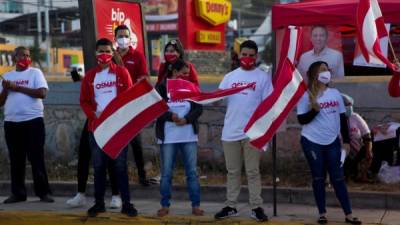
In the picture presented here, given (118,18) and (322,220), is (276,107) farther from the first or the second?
(118,18)

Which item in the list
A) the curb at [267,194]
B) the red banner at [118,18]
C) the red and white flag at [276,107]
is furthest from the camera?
the red banner at [118,18]

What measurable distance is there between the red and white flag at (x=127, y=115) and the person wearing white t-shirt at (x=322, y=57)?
168 cm

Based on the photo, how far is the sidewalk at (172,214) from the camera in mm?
7117

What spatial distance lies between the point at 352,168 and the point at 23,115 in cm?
430

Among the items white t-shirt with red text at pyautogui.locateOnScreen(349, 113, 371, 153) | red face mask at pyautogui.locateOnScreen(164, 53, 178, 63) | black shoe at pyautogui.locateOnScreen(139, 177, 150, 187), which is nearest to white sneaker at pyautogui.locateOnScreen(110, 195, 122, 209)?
black shoe at pyautogui.locateOnScreen(139, 177, 150, 187)

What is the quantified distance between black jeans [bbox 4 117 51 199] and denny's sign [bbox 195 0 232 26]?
32.9 ft

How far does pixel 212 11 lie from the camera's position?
18375 mm

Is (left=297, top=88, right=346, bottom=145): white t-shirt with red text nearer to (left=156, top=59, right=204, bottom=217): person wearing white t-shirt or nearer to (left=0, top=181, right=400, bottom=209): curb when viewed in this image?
(left=156, top=59, right=204, bottom=217): person wearing white t-shirt

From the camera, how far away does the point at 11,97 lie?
27.2 ft

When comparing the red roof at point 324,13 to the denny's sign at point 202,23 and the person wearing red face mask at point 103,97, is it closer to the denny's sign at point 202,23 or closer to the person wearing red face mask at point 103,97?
the person wearing red face mask at point 103,97

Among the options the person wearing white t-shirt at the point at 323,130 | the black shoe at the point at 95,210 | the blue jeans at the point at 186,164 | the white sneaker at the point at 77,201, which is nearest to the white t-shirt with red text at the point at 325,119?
the person wearing white t-shirt at the point at 323,130

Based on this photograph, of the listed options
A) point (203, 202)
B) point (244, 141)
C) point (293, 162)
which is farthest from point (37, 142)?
point (293, 162)

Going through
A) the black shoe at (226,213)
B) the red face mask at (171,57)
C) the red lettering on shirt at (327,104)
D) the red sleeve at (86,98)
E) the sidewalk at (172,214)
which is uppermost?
the red face mask at (171,57)

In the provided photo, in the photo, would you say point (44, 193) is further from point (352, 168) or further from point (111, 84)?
point (352, 168)
